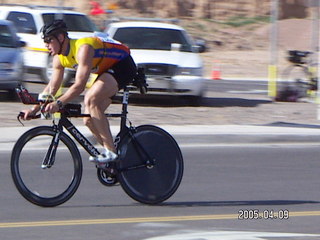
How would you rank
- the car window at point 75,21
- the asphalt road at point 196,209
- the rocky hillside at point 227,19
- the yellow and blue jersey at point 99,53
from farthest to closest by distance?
the rocky hillside at point 227,19 → the car window at point 75,21 → the yellow and blue jersey at point 99,53 → the asphalt road at point 196,209

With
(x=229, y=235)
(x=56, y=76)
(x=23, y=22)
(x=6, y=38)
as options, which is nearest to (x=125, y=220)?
(x=229, y=235)

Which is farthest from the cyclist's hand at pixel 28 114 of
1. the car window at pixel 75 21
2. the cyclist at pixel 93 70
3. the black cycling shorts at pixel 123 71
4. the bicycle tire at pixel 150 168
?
the car window at pixel 75 21

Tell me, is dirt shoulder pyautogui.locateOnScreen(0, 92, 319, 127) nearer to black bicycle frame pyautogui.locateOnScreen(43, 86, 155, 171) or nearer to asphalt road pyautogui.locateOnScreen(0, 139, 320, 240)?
asphalt road pyautogui.locateOnScreen(0, 139, 320, 240)

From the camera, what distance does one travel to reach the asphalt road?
22.5 feet

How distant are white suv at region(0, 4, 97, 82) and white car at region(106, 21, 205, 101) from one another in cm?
233

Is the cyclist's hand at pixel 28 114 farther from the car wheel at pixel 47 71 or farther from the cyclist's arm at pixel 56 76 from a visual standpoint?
the car wheel at pixel 47 71

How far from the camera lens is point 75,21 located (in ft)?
71.4

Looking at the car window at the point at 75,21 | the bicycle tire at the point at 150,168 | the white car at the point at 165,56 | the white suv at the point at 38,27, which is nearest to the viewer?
the bicycle tire at the point at 150,168

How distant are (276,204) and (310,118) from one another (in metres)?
7.64

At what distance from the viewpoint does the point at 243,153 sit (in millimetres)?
11844

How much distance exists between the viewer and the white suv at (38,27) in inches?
787

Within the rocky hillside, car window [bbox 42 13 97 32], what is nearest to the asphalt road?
car window [bbox 42 13 97 32]

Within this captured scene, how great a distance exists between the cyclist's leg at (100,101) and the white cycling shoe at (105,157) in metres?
0.10

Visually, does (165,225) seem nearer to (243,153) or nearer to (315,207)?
(315,207)
